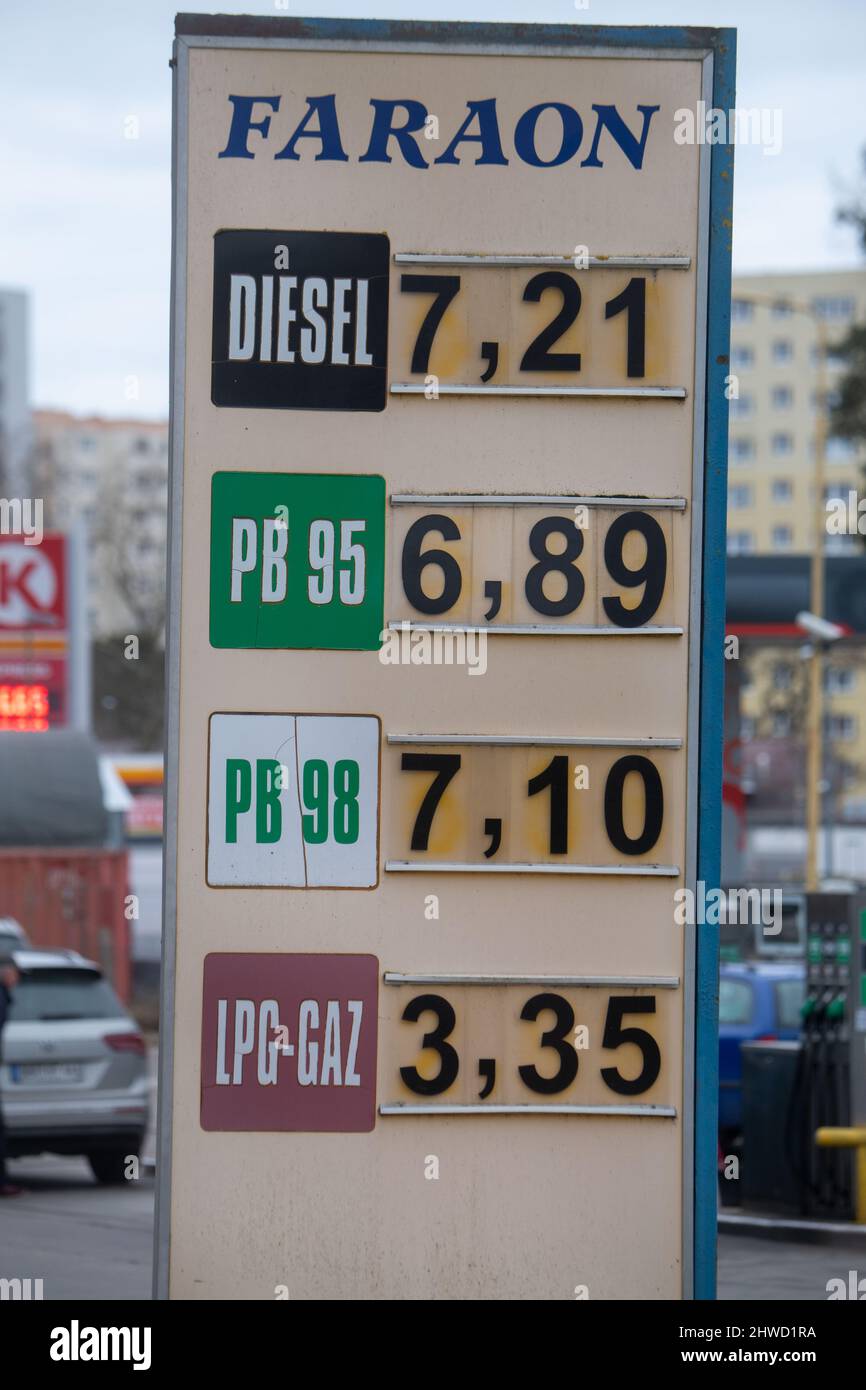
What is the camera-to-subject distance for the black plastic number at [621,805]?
511cm

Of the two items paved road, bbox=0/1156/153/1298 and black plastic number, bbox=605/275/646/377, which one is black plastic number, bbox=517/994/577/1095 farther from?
→ paved road, bbox=0/1156/153/1298

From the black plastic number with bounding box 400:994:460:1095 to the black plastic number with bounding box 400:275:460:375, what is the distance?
5.16ft

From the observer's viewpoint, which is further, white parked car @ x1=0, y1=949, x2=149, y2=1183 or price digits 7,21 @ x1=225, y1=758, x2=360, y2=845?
white parked car @ x1=0, y1=949, x2=149, y2=1183

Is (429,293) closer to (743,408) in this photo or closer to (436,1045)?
(436,1045)

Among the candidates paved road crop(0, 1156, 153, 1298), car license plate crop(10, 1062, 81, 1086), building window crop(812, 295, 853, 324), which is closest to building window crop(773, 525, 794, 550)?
building window crop(812, 295, 853, 324)

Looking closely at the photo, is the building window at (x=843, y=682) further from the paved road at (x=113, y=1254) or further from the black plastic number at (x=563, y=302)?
the black plastic number at (x=563, y=302)

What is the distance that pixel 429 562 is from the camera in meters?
5.11

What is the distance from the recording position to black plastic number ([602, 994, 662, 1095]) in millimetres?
5086

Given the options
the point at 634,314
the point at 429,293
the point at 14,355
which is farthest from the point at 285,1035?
the point at 14,355

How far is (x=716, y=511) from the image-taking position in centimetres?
517

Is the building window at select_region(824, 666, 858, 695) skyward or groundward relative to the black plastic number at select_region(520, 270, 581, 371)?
groundward

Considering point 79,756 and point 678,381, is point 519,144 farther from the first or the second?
point 79,756

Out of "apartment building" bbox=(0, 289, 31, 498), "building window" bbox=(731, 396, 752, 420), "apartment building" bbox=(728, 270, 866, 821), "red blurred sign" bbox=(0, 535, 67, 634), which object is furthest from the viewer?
"building window" bbox=(731, 396, 752, 420)

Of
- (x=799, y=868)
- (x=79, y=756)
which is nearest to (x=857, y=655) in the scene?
(x=79, y=756)
